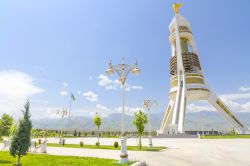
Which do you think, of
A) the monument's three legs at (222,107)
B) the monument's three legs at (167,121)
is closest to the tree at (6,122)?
the monument's three legs at (167,121)

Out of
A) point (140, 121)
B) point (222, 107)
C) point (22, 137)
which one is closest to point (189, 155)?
point (140, 121)

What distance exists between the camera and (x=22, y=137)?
1488cm

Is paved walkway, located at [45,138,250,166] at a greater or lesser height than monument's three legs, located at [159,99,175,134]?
lesser

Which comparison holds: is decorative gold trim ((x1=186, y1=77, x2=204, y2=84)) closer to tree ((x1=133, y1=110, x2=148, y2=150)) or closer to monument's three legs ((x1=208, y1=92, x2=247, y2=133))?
monument's three legs ((x1=208, y1=92, x2=247, y2=133))

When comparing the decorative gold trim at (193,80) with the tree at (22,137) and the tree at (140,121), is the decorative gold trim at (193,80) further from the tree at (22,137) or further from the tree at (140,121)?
the tree at (22,137)

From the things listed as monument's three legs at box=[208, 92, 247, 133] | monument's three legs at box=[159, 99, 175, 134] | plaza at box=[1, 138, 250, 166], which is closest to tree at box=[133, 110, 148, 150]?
plaza at box=[1, 138, 250, 166]

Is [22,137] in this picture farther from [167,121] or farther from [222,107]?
[222,107]

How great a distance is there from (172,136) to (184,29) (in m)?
44.0

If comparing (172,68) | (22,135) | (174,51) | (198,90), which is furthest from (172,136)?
(22,135)

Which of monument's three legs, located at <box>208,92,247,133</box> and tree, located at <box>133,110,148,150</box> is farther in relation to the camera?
monument's three legs, located at <box>208,92,247,133</box>

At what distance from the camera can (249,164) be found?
14703mm

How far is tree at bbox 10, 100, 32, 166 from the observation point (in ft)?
48.4

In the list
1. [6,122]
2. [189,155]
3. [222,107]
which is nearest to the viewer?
[189,155]

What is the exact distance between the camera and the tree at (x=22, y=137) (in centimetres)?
1475
